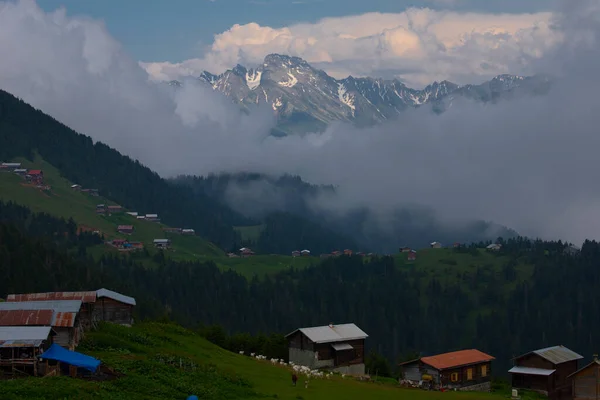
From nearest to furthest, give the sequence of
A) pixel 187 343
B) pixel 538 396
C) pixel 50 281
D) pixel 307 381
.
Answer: pixel 307 381 → pixel 187 343 → pixel 538 396 → pixel 50 281

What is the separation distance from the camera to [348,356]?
10238 centimetres

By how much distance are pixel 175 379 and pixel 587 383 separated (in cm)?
5481

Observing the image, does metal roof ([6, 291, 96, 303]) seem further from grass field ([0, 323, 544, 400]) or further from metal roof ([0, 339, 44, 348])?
metal roof ([0, 339, 44, 348])

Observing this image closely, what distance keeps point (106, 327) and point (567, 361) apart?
61.9m

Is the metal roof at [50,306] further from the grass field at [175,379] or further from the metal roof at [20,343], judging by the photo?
the metal roof at [20,343]

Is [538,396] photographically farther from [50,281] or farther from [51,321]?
[50,281]

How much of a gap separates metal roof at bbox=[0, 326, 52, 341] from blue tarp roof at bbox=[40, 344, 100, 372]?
130cm

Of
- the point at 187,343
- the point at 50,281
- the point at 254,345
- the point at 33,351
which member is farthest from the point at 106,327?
the point at 50,281

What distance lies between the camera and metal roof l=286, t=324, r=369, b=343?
3903 inches

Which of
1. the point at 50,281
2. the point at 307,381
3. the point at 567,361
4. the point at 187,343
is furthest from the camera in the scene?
the point at 50,281

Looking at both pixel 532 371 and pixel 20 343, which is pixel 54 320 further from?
pixel 532 371

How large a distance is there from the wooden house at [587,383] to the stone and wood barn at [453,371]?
10.7 meters

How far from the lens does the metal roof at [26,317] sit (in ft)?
197

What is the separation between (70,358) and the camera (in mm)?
54062
